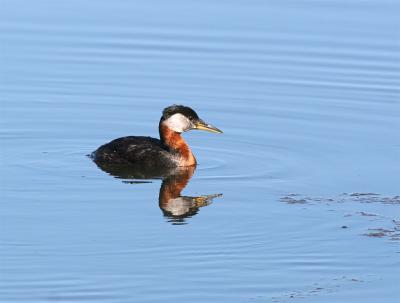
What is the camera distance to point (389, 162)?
55.3 feet

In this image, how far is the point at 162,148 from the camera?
17.4 meters

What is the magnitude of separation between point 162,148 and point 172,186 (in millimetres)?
1185

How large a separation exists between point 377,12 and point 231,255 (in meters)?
12.9

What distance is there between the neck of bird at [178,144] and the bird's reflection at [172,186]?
0.42ft

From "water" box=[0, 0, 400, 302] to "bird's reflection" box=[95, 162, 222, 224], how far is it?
0.36 feet

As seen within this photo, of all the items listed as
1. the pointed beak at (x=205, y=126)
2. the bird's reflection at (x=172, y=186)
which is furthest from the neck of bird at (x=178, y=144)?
the pointed beak at (x=205, y=126)

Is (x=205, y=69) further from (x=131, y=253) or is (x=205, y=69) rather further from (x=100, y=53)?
(x=131, y=253)

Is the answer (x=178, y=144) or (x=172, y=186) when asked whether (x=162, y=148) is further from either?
(x=172, y=186)

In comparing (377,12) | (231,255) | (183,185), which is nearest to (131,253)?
(231,255)

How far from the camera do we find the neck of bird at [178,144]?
56.2 feet

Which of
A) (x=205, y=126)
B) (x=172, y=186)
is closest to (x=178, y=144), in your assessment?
(x=205, y=126)

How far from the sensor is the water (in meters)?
12.3

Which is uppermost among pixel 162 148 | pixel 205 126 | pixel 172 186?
pixel 205 126

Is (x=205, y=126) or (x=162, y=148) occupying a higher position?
(x=205, y=126)
